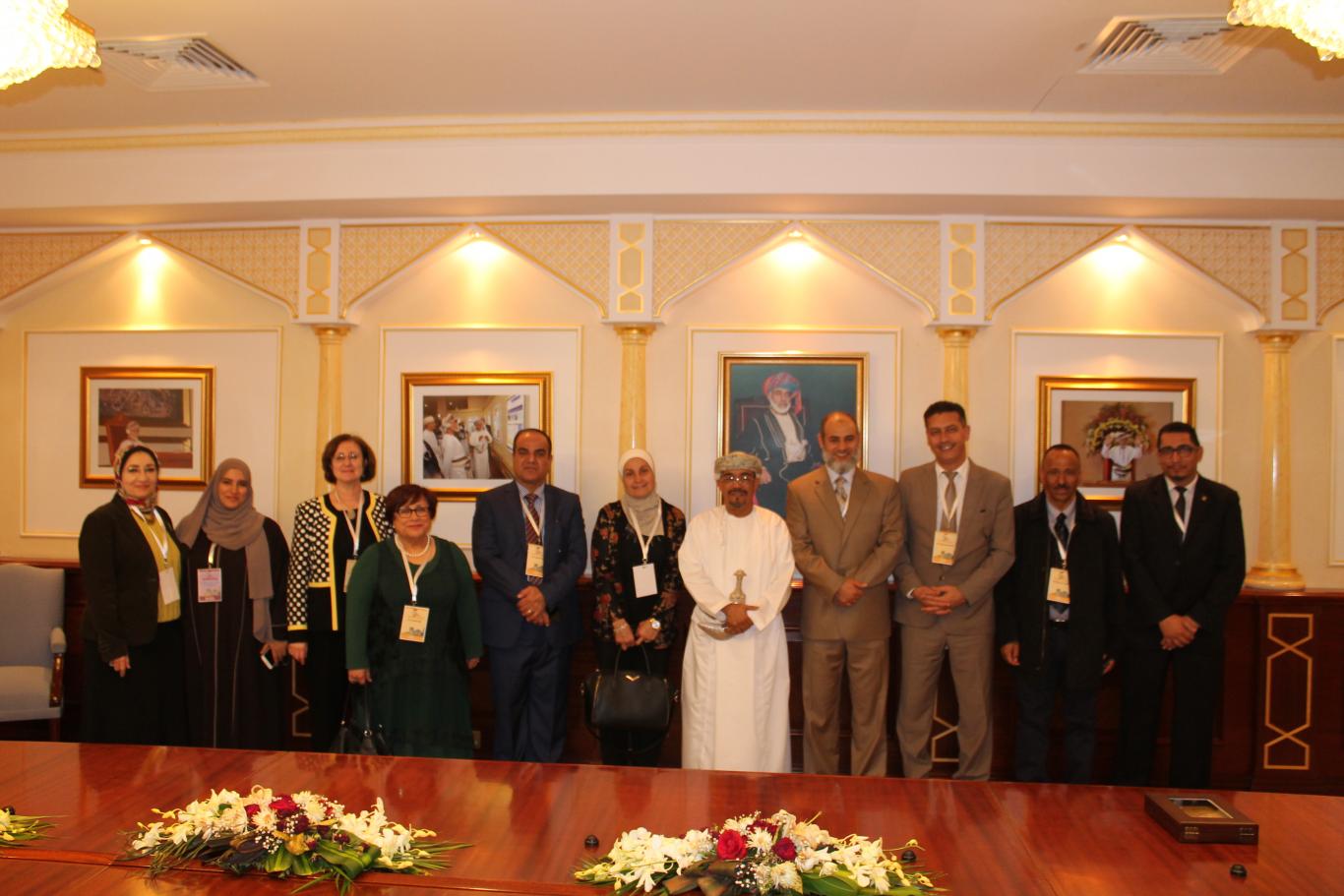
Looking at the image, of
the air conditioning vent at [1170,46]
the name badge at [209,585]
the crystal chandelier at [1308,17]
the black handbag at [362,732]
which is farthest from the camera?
the name badge at [209,585]

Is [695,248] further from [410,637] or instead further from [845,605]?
[410,637]

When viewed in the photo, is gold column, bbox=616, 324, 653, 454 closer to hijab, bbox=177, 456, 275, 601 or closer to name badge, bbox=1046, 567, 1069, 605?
hijab, bbox=177, 456, 275, 601

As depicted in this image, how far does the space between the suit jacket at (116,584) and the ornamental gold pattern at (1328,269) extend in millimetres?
6173

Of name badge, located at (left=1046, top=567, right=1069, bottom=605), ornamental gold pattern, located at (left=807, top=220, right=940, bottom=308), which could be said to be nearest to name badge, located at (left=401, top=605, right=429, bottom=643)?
name badge, located at (left=1046, top=567, right=1069, bottom=605)

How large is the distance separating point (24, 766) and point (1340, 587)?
6.20 meters

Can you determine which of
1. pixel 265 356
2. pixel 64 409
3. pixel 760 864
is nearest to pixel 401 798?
pixel 760 864

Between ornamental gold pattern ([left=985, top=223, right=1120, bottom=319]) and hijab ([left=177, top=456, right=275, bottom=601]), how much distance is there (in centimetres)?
403

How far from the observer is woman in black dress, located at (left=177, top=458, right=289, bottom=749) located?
432cm

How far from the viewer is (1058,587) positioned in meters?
4.28

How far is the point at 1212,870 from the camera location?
2.06 m

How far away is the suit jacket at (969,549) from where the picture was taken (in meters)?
4.34

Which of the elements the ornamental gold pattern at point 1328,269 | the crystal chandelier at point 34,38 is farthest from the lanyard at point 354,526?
the ornamental gold pattern at point 1328,269

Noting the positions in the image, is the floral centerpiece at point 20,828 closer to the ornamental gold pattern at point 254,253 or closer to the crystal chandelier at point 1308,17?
the crystal chandelier at point 1308,17

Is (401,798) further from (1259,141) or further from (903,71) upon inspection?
(1259,141)
